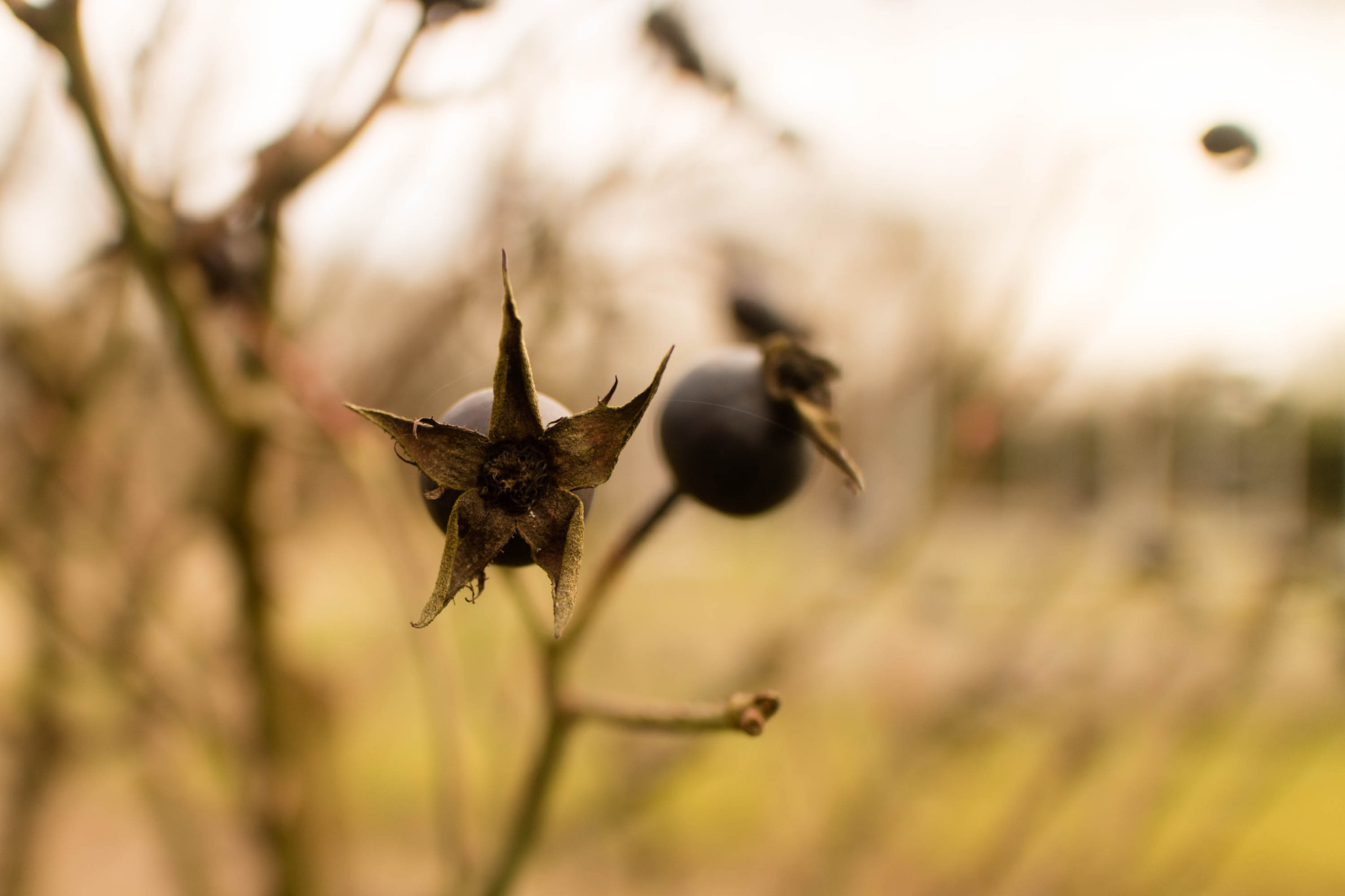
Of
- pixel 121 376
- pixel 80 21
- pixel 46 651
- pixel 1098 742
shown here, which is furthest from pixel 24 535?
pixel 1098 742

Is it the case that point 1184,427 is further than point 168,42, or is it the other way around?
point 1184,427

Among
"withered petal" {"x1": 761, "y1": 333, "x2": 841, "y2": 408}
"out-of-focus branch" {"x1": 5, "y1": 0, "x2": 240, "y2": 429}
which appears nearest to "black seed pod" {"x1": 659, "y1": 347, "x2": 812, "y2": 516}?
"withered petal" {"x1": 761, "y1": 333, "x2": 841, "y2": 408}

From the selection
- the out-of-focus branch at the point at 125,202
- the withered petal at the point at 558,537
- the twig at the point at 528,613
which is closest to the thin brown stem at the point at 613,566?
the twig at the point at 528,613

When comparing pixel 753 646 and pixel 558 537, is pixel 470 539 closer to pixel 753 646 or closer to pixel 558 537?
pixel 558 537

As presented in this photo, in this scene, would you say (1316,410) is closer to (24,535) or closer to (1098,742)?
(1098,742)

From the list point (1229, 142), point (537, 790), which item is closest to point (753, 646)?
point (537, 790)

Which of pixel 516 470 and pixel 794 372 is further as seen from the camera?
pixel 794 372
